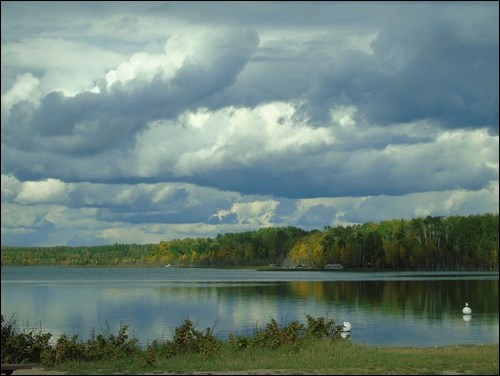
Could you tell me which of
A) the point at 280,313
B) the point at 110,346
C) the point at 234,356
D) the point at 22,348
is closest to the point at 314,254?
the point at 280,313

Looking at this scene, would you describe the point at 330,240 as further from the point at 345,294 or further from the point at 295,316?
the point at 295,316

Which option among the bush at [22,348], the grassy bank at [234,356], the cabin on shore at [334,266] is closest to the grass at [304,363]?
the grassy bank at [234,356]

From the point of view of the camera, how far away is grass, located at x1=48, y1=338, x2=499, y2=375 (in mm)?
19609

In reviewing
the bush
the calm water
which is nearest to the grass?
the bush

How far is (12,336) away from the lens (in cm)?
2292

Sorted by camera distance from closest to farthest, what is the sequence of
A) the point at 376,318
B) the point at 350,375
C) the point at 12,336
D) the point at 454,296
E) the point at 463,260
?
the point at 350,375 < the point at 12,336 < the point at 376,318 < the point at 454,296 < the point at 463,260

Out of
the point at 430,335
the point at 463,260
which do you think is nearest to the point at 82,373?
the point at 430,335

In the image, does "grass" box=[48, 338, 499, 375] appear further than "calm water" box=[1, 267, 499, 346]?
No

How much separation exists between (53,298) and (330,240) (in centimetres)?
11674

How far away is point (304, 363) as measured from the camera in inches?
824

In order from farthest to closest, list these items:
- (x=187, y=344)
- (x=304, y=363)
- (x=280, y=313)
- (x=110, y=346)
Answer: (x=280, y=313)
(x=187, y=344)
(x=110, y=346)
(x=304, y=363)

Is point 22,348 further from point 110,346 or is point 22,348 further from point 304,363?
point 304,363

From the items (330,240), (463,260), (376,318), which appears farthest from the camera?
(330,240)

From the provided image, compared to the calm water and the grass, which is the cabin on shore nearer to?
the calm water
